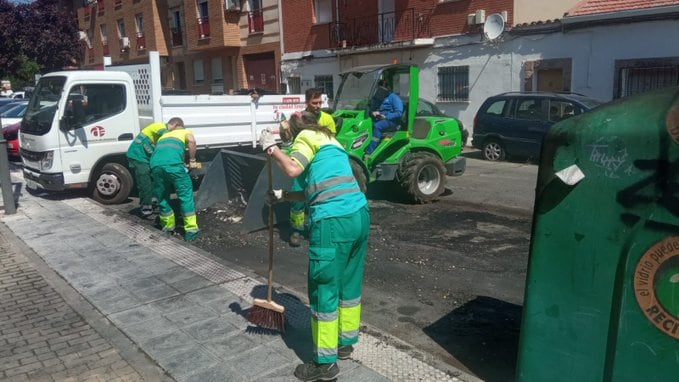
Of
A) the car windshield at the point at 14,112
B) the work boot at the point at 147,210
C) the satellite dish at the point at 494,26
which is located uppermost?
the satellite dish at the point at 494,26

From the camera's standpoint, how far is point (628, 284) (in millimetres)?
2676

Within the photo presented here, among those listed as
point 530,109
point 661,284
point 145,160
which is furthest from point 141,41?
point 661,284

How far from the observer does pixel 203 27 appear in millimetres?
26281

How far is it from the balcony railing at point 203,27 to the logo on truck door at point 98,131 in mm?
17884

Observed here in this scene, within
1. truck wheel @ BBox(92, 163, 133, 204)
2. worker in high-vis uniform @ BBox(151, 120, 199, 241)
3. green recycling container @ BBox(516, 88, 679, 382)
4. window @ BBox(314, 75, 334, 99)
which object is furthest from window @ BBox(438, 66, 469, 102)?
green recycling container @ BBox(516, 88, 679, 382)

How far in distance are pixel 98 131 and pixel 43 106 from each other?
1.05 metres

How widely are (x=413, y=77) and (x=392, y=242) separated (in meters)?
2.95

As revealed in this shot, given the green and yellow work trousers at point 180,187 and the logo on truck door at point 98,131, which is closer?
the green and yellow work trousers at point 180,187

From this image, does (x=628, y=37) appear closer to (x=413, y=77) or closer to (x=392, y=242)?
(x=413, y=77)

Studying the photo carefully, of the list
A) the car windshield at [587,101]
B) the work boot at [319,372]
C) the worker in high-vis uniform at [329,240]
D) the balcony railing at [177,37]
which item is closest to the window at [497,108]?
the car windshield at [587,101]

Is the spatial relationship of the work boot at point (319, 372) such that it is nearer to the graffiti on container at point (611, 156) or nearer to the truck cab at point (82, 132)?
the graffiti on container at point (611, 156)

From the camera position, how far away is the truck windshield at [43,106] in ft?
30.0

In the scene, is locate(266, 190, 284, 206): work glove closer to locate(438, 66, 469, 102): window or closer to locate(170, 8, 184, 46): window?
locate(438, 66, 469, 102): window

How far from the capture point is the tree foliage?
3350 centimetres
